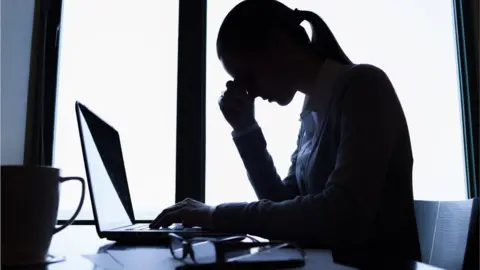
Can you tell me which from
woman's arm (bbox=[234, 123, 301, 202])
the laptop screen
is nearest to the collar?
woman's arm (bbox=[234, 123, 301, 202])

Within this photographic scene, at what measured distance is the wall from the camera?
150 centimetres

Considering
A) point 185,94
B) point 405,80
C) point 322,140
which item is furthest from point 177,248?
point 405,80

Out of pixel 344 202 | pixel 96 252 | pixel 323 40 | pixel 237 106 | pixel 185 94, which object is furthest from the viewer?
pixel 185 94

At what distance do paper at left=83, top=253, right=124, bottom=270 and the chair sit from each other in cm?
63

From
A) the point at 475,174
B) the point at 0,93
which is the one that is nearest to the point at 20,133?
the point at 0,93

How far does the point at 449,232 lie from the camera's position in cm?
92

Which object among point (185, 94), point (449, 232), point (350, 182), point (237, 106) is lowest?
point (449, 232)

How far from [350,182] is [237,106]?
571 millimetres

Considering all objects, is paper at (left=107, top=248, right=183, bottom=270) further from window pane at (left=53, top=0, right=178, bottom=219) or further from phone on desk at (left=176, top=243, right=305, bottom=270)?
window pane at (left=53, top=0, right=178, bottom=219)

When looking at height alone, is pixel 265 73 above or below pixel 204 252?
above

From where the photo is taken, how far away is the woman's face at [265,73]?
1.13 metres

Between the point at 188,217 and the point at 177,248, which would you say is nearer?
the point at 177,248

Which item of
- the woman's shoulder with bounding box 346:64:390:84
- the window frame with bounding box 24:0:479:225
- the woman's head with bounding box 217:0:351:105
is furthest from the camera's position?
the window frame with bounding box 24:0:479:225

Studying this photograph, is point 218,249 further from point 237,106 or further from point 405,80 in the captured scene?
point 405,80
